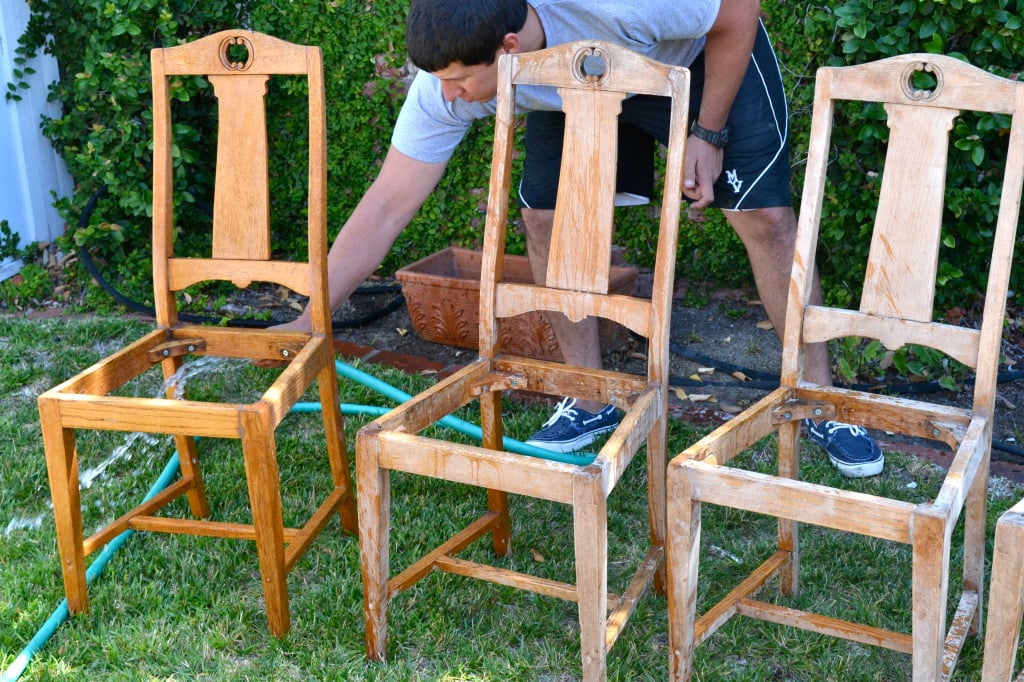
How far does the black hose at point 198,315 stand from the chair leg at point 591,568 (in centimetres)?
242

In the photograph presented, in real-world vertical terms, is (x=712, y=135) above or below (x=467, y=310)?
above

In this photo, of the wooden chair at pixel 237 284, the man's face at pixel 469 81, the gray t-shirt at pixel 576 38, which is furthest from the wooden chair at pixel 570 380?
the wooden chair at pixel 237 284

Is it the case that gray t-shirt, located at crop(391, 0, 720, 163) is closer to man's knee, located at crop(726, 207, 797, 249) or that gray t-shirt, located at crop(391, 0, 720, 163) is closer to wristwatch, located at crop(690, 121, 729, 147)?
wristwatch, located at crop(690, 121, 729, 147)

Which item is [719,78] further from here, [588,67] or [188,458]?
[188,458]

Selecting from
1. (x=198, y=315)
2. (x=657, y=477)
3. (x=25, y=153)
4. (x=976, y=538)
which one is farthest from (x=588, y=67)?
(x=25, y=153)

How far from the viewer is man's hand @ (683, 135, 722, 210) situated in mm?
2828

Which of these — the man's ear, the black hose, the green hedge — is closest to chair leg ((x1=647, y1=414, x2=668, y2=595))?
the man's ear

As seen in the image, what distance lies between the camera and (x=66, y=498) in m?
2.48

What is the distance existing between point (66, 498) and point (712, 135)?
180cm

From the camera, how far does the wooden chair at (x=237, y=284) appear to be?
2494 mm

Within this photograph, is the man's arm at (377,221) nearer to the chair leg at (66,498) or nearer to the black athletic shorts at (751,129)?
the black athletic shorts at (751,129)

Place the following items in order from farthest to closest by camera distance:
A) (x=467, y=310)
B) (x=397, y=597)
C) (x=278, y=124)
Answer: (x=278, y=124), (x=467, y=310), (x=397, y=597)

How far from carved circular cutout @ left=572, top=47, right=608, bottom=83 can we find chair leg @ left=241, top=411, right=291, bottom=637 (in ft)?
3.29

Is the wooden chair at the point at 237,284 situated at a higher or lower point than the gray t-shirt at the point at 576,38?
lower
